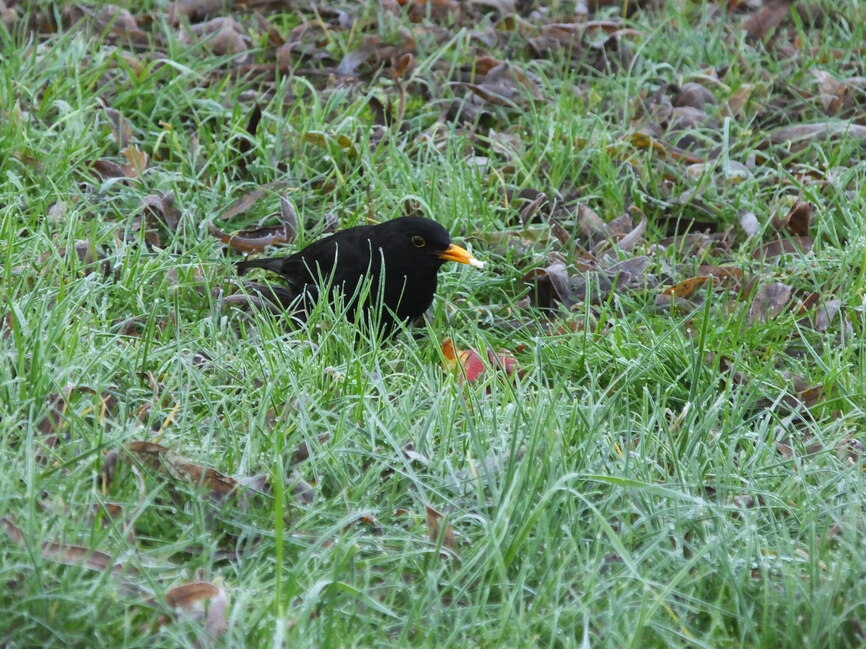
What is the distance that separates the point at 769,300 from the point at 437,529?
2.17 m

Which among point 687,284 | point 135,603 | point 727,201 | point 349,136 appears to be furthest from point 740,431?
point 349,136

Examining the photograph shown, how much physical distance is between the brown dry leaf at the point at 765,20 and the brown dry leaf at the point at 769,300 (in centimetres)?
275

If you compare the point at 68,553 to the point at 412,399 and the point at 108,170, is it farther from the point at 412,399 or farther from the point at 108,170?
the point at 108,170

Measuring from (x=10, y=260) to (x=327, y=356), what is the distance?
1090 mm

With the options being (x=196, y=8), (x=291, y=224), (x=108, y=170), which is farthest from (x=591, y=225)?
(x=196, y=8)

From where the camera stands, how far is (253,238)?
4.75 m

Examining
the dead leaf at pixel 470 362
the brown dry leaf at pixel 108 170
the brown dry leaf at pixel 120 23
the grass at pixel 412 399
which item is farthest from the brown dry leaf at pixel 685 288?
the brown dry leaf at pixel 120 23

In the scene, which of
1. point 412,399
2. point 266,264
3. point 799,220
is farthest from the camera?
point 799,220

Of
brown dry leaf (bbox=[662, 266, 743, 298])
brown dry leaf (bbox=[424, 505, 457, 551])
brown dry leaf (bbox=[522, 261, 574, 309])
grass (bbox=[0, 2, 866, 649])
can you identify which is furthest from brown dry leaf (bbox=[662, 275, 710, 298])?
brown dry leaf (bbox=[424, 505, 457, 551])

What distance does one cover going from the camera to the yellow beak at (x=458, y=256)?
425cm

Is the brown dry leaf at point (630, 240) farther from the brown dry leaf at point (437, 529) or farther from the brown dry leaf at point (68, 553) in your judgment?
the brown dry leaf at point (68, 553)

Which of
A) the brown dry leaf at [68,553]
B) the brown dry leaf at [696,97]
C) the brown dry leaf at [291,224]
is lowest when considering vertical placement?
the brown dry leaf at [291,224]

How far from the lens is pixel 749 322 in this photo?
421 centimetres

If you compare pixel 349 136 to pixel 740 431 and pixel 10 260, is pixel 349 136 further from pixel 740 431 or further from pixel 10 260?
pixel 740 431
